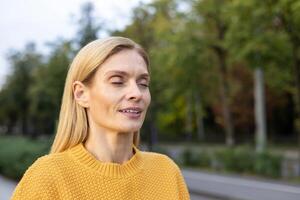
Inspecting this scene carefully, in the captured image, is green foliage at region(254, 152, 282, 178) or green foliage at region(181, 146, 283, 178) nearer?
green foliage at region(254, 152, 282, 178)

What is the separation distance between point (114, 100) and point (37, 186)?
1.02 feet

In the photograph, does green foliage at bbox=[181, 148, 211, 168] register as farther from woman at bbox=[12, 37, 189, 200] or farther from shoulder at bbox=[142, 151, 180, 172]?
woman at bbox=[12, 37, 189, 200]

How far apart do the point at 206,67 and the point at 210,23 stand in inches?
77.5

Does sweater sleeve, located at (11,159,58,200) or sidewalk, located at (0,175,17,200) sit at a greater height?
sweater sleeve, located at (11,159,58,200)

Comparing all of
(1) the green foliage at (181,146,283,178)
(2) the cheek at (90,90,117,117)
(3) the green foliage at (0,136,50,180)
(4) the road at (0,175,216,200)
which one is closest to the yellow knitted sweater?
(2) the cheek at (90,90,117,117)

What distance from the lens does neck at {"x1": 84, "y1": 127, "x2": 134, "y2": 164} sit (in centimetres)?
162

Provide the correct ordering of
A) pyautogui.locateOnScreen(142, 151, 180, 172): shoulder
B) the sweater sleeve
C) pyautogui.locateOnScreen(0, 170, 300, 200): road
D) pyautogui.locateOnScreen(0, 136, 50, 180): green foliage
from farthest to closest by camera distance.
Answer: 1. pyautogui.locateOnScreen(0, 136, 50, 180): green foliage
2. pyautogui.locateOnScreen(0, 170, 300, 200): road
3. pyautogui.locateOnScreen(142, 151, 180, 172): shoulder
4. the sweater sleeve

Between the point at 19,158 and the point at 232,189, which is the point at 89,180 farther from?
the point at 19,158

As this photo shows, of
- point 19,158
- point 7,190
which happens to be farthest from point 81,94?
point 19,158

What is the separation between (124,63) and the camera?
1575mm

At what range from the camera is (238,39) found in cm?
1767

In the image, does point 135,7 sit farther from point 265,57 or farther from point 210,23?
point 265,57

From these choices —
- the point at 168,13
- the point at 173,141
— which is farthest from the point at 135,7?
the point at 173,141

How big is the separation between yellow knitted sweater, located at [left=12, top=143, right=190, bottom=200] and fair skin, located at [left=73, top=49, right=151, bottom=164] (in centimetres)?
5
